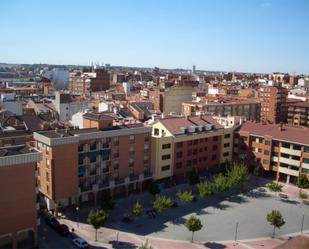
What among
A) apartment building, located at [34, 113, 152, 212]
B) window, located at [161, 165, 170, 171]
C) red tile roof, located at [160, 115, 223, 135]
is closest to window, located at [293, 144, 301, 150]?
red tile roof, located at [160, 115, 223, 135]

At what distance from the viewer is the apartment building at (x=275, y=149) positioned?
249 ft

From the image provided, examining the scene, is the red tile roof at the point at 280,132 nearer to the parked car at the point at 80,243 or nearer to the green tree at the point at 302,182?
the green tree at the point at 302,182

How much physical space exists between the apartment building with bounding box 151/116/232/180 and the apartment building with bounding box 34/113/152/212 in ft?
9.82

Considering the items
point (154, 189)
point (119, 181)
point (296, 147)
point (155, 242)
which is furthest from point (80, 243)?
point (296, 147)

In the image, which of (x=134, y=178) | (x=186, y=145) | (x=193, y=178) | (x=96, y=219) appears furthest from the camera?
(x=186, y=145)

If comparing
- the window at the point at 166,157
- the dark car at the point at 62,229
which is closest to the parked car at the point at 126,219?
the dark car at the point at 62,229

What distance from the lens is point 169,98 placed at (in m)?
144

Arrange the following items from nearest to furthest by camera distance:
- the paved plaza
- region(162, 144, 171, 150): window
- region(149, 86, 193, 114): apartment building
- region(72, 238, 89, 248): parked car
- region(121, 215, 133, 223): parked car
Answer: region(72, 238, 89, 248): parked car → the paved plaza → region(121, 215, 133, 223): parked car → region(162, 144, 171, 150): window → region(149, 86, 193, 114): apartment building

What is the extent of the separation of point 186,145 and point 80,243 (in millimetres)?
34285

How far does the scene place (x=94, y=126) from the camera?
6825 cm

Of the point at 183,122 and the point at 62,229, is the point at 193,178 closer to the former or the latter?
the point at 183,122

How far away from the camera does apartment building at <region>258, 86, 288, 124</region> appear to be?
13600 cm

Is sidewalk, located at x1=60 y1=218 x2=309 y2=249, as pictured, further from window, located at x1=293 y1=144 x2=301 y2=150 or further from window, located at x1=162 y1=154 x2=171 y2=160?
window, located at x1=293 y1=144 x2=301 y2=150

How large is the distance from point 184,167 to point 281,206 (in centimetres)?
2064
